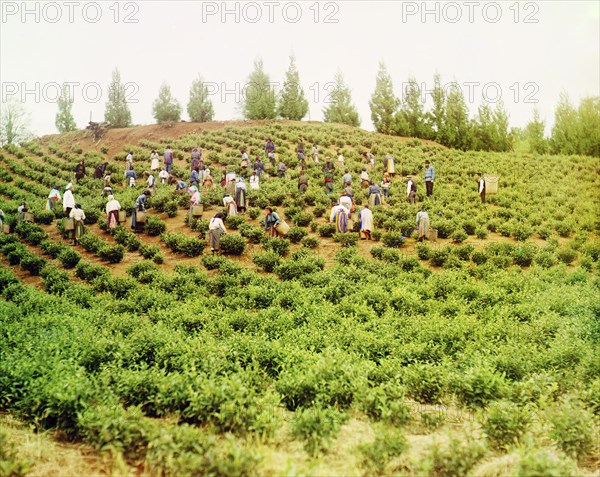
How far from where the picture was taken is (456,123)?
1719 inches

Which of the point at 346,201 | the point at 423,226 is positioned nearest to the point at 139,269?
the point at 346,201

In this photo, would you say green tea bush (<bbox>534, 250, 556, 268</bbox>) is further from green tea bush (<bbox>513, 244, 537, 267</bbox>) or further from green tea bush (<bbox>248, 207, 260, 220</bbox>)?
green tea bush (<bbox>248, 207, 260, 220</bbox>)

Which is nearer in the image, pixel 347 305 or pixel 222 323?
pixel 222 323

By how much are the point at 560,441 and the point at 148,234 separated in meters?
16.7

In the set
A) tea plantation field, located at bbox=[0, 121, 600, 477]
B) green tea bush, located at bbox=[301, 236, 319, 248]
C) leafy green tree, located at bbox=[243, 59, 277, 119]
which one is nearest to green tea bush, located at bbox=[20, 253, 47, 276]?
tea plantation field, located at bbox=[0, 121, 600, 477]

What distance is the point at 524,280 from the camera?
41.4 ft

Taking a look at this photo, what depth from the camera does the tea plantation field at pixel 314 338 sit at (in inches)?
198

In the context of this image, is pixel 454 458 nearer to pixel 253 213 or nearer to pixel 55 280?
pixel 55 280

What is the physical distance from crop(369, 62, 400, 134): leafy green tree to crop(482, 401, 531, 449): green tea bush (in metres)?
44.4

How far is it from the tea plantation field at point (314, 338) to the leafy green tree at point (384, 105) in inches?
1005

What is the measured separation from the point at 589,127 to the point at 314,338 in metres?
38.4

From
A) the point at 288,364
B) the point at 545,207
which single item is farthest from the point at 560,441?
the point at 545,207

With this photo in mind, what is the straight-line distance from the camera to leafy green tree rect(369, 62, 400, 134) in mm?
47781

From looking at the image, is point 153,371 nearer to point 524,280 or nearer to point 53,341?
point 53,341
